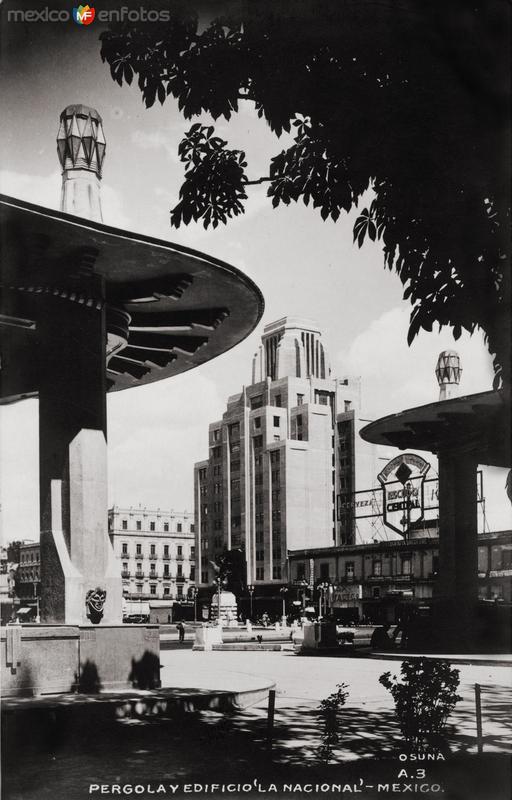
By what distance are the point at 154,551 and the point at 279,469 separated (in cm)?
2443

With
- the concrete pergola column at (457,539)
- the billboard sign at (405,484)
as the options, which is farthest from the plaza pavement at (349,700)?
the billboard sign at (405,484)

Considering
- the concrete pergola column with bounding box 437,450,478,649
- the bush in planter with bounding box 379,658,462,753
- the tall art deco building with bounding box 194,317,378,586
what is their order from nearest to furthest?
the bush in planter with bounding box 379,658,462,753
the concrete pergola column with bounding box 437,450,478,649
the tall art deco building with bounding box 194,317,378,586

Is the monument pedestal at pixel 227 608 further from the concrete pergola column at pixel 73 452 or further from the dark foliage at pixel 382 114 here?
the dark foliage at pixel 382 114

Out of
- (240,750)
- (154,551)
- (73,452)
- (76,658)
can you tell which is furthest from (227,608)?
(240,750)

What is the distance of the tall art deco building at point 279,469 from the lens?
268ft

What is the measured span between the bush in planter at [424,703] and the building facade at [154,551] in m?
83.5

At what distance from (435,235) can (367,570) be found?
8903 centimetres

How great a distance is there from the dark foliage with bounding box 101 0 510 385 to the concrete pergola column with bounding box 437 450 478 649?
3065cm

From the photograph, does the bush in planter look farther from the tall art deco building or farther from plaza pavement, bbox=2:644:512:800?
the tall art deco building

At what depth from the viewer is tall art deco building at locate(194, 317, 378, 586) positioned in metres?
81.6

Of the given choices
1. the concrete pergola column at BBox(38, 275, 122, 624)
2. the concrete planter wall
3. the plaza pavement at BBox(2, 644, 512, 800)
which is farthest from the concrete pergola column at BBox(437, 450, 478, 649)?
the concrete pergola column at BBox(38, 275, 122, 624)

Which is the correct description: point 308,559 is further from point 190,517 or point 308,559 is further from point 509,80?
point 509,80

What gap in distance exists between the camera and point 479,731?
12.4 meters

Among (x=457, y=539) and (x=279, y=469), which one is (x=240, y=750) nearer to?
(x=457, y=539)
